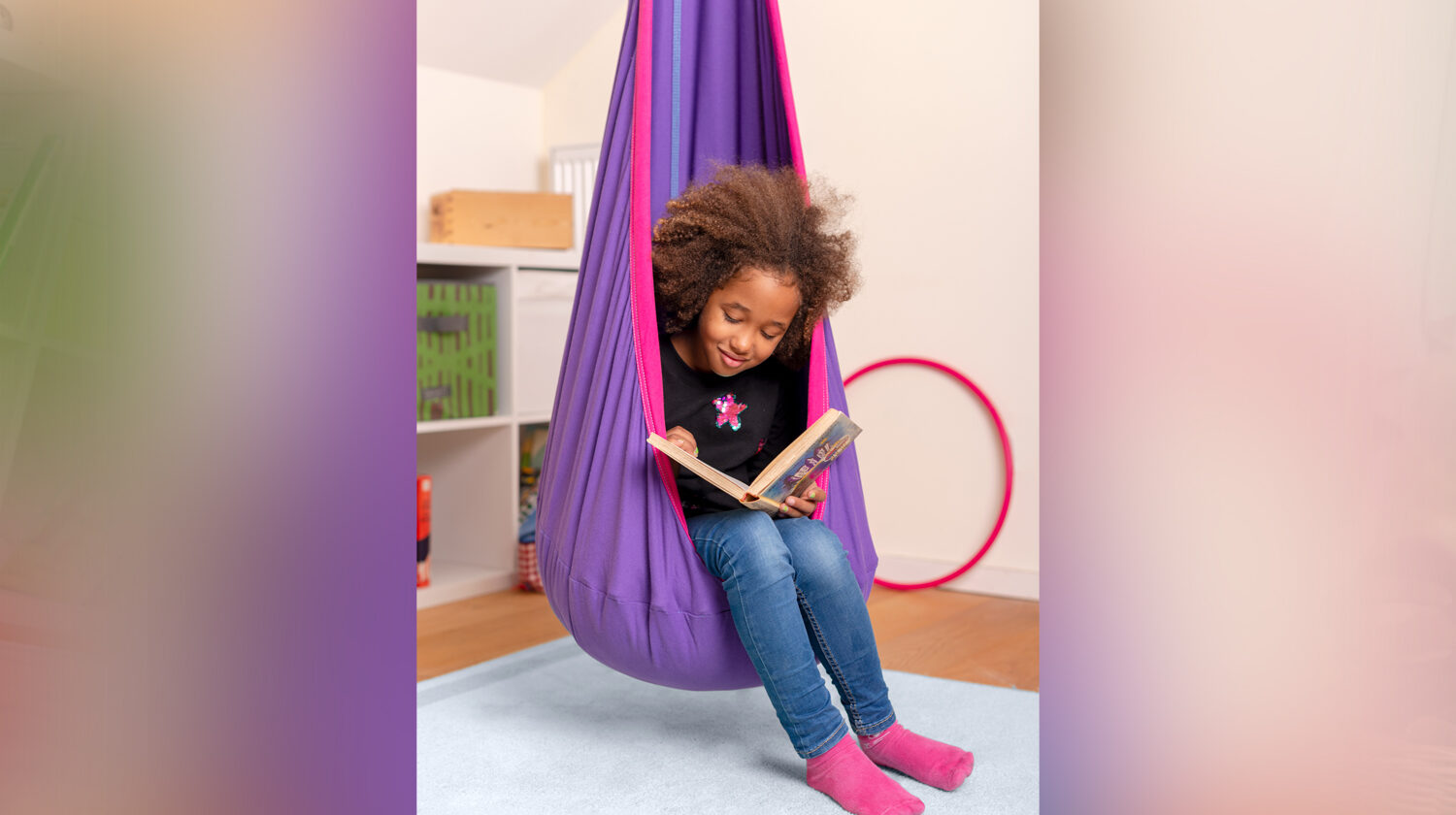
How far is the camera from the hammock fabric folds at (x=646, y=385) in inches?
51.4

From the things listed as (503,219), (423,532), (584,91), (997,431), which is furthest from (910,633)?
(584,91)

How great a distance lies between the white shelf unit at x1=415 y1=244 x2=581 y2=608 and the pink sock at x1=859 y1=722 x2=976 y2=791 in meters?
1.32

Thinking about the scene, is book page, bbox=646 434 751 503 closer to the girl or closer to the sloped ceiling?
the girl

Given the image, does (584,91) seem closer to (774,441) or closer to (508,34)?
(508,34)

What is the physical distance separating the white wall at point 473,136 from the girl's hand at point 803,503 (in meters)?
1.70

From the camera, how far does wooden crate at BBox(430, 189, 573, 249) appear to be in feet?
8.15

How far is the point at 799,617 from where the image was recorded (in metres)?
1.29

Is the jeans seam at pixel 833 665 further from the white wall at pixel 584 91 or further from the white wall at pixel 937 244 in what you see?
the white wall at pixel 584 91

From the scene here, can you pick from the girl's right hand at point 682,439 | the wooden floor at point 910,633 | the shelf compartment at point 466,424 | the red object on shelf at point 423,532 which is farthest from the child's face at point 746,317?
the red object on shelf at point 423,532

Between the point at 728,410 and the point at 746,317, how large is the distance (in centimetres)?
17
